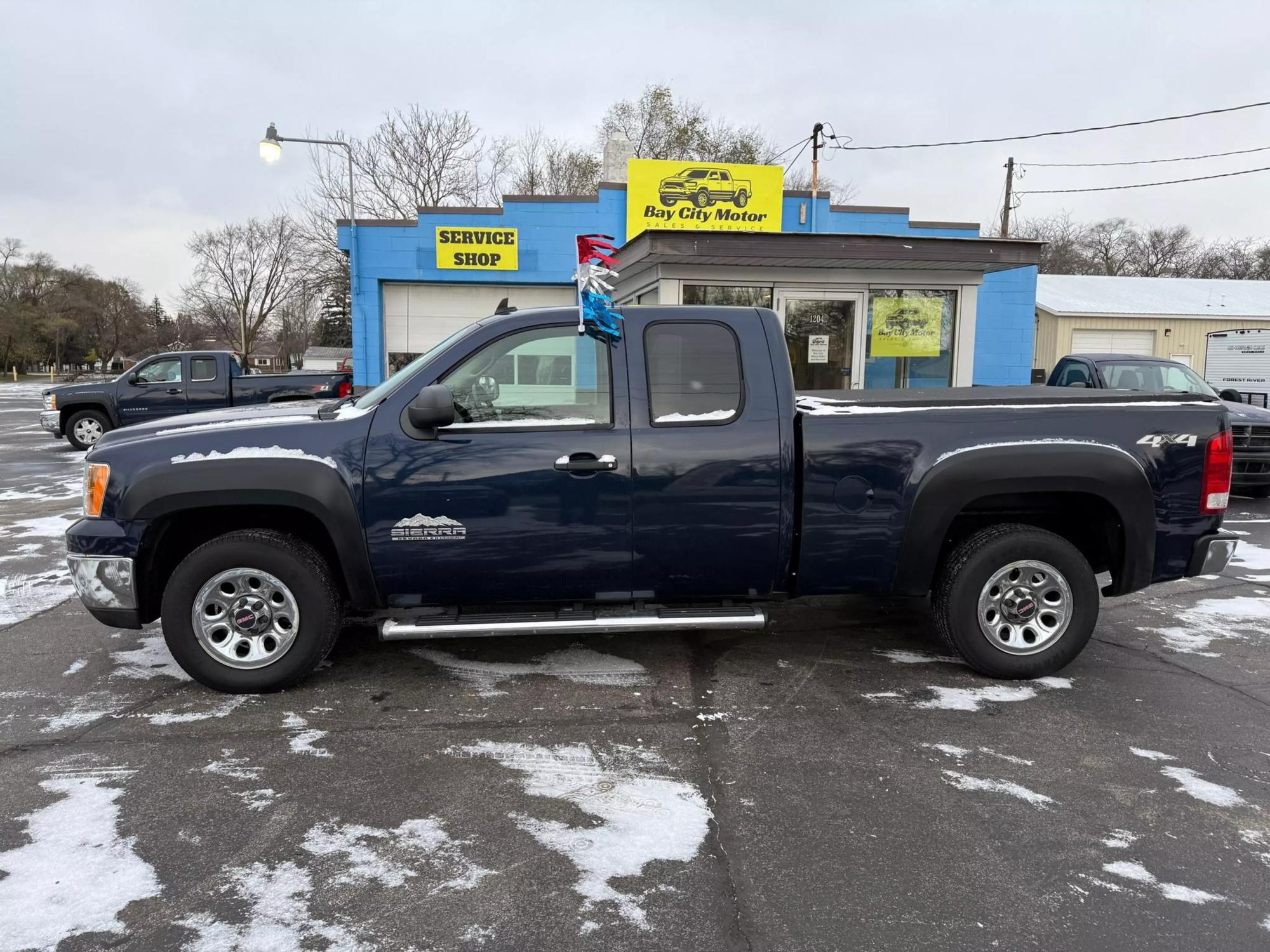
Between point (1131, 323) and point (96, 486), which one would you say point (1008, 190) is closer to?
point (1131, 323)

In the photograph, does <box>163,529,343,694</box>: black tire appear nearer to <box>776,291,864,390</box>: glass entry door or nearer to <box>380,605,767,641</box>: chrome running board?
<box>380,605,767,641</box>: chrome running board

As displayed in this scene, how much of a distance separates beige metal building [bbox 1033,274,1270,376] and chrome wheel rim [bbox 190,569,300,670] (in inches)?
1014

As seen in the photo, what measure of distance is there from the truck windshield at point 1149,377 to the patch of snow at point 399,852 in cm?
1084

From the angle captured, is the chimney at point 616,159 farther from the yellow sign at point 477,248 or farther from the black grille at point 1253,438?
the black grille at point 1253,438

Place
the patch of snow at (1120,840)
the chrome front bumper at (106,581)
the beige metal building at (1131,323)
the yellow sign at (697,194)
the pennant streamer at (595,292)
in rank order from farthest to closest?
the beige metal building at (1131,323) → the yellow sign at (697,194) → the pennant streamer at (595,292) → the chrome front bumper at (106,581) → the patch of snow at (1120,840)

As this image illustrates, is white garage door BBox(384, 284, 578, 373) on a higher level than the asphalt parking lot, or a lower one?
higher

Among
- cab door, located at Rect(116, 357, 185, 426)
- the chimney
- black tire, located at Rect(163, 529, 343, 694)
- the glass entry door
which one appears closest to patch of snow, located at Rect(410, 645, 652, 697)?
black tire, located at Rect(163, 529, 343, 694)

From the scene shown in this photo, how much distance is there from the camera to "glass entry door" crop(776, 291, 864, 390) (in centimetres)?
1065

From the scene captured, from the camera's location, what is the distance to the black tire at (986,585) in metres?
4.38

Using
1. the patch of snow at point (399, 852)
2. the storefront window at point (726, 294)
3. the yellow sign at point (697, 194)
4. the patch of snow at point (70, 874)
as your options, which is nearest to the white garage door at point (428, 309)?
the yellow sign at point (697, 194)

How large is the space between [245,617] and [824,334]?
27.7 feet

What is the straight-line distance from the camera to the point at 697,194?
16.6 metres

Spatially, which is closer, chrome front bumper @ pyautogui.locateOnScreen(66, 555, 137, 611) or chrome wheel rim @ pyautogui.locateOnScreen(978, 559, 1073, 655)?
chrome front bumper @ pyautogui.locateOnScreen(66, 555, 137, 611)

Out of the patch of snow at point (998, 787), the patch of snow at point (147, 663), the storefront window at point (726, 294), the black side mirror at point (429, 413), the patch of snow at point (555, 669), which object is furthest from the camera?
the storefront window at point (726, 294)
